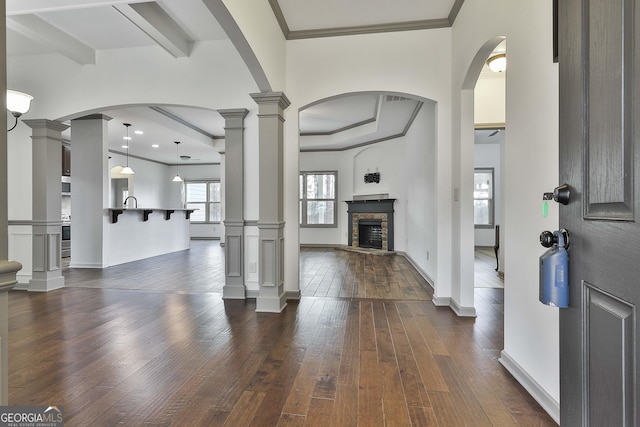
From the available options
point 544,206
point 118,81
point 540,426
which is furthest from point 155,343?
point 118,81

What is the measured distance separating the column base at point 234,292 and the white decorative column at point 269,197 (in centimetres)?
54

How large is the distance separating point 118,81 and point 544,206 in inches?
188

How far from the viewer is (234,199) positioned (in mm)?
3887

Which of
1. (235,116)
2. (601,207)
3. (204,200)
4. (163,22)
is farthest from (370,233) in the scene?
(601,207)

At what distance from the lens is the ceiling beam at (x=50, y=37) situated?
342 centimetres

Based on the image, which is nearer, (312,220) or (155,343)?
(155,343)

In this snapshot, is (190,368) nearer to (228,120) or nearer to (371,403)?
(371,403)

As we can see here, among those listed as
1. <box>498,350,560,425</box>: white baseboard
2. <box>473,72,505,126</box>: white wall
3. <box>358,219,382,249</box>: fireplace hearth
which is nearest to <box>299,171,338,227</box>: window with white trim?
<box>358,219,382,249</box>: fireplace hearth

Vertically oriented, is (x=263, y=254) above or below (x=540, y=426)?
above

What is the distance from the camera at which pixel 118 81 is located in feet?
13.5

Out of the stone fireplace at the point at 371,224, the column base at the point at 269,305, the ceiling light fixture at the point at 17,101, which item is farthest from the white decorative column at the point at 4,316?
the stone fireplace at the point at 371,224

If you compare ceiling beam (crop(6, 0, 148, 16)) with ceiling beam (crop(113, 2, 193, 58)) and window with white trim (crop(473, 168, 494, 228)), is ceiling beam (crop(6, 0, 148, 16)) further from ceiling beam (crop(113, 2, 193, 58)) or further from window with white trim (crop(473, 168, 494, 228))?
window with white trim (crop(473, 168, 494, 228))

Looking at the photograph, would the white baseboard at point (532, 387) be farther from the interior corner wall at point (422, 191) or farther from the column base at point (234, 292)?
the column base at point (234, 292)

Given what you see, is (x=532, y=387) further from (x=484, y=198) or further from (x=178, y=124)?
(x=484, y=198)
